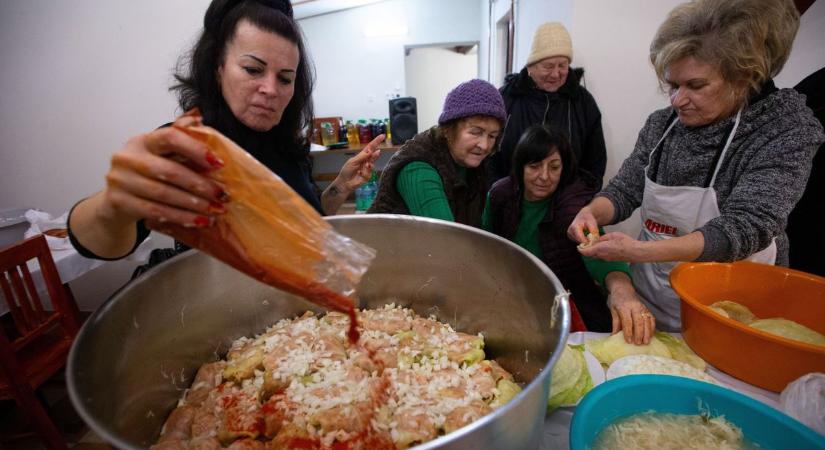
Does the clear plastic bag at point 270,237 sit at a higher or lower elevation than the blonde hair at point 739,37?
lower

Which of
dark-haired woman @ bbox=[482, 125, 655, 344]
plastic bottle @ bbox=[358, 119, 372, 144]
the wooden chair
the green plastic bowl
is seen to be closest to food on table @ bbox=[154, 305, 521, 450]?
the green plastic bowl

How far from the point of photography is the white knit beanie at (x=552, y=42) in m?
2.84

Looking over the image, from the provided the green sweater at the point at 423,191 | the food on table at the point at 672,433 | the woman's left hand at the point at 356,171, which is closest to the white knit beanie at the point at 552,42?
the green sweater at the point at 423,191

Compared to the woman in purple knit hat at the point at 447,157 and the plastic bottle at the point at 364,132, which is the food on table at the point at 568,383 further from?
the plastic bottle at the point at 364,132

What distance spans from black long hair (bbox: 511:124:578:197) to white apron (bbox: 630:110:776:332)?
1.50 feet

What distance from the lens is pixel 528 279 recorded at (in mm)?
1025

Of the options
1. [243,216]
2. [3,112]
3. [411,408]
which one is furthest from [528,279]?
[3,112]

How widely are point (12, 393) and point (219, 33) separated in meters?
2.34

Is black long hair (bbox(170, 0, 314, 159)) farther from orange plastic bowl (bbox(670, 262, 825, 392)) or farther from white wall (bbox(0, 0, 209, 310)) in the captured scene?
white wall (bbox(0, 0, 209, 310))

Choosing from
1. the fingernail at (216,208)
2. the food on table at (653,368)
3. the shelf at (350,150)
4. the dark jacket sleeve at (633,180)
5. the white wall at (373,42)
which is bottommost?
the food on table at (653,368)

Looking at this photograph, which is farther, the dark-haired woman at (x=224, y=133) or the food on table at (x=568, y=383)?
the food on table at (x=568, y=383)

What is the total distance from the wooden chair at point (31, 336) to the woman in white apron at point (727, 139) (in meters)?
3.03

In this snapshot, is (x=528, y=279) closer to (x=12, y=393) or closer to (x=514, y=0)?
(x=12, y=393)

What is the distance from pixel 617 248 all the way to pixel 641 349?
0.34 meters
